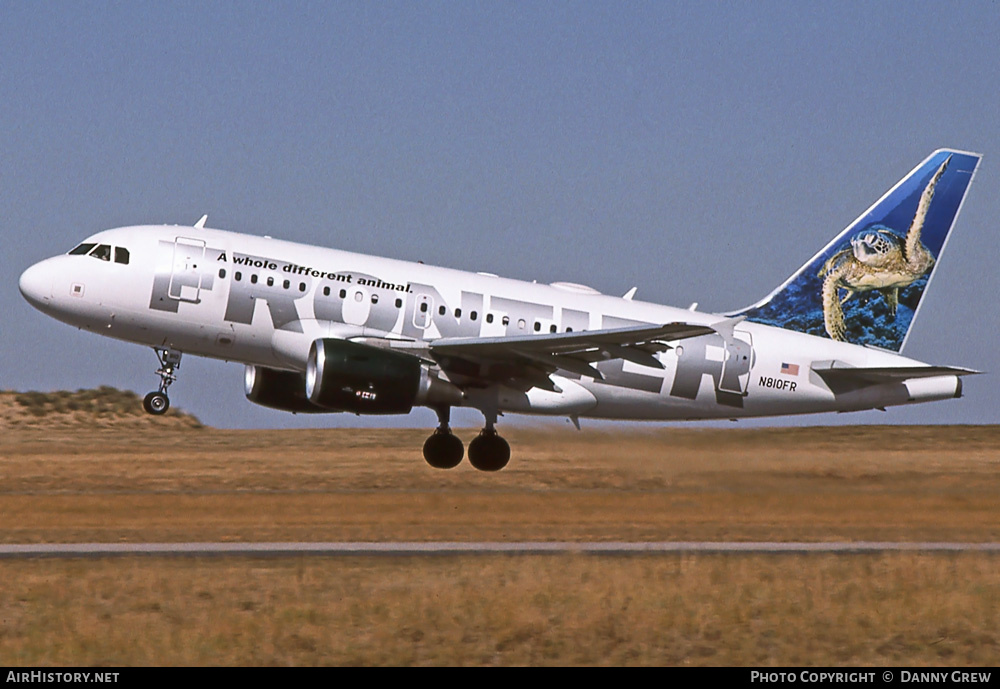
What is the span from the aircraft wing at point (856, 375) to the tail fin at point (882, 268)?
131 cm

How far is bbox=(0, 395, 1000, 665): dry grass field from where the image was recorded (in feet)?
54.5

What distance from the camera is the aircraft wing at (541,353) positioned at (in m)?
27.7

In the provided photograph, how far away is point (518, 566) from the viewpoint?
22.0 metres

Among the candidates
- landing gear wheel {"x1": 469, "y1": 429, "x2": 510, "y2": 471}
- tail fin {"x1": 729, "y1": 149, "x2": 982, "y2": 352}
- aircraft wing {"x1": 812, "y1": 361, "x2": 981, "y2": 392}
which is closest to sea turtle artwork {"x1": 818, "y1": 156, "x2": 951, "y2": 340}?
tail fin {"x1": 729, "y1": 149, "x2": 982, "y2": 352}

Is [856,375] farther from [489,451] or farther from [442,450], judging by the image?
[442,450]

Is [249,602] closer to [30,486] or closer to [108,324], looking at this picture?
[108,324]

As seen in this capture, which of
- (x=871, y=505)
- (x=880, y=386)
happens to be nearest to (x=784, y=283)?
(x=880, y=386)

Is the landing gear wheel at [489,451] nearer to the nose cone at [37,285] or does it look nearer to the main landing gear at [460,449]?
the main landing gear at [460,449]

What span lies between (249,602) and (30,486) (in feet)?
71.3

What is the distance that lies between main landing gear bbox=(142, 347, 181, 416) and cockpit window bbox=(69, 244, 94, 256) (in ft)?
8.24

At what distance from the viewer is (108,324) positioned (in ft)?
96.1

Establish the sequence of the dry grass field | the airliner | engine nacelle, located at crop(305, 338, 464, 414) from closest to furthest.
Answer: the dry grass field
engine nacelle, located at crop(305, 338, 464, 414)
the airliner

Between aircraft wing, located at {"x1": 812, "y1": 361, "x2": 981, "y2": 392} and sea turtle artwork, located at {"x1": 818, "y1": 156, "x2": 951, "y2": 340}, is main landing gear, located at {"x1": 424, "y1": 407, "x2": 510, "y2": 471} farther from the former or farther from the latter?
sea turtle artwork, located at {"x1": 818, "y1": 156, "x2": 951, "y2": 340}

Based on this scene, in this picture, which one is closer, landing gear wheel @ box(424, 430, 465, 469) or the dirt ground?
the dirt ground
